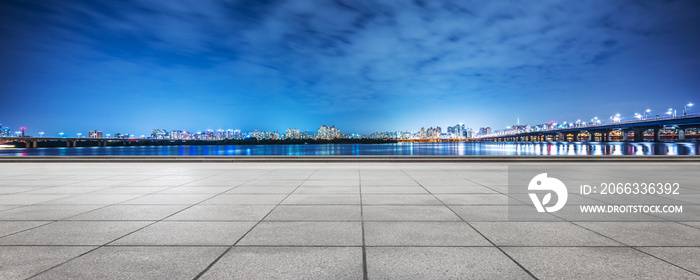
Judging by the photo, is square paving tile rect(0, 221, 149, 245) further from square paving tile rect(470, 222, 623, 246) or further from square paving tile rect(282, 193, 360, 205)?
square paving tile rect(470, 222, 623, 246)

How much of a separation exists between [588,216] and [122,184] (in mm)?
14227

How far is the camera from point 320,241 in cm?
536

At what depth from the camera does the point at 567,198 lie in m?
9.07

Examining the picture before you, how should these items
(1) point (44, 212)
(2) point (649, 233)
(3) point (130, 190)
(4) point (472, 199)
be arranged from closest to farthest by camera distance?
(2) point (649, 233), (1) point (44, 212), (4) point (472, 199), (3) point (130, 190)

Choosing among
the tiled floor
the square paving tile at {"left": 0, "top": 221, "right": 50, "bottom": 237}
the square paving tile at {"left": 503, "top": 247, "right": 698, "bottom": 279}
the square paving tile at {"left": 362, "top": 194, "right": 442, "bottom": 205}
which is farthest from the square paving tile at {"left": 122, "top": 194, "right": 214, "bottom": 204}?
the square paving tile at {"left": 503, "top": 247, "right": 698, "bottom": 279}

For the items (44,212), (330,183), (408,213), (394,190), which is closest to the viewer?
(408,213)

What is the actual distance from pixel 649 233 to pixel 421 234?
12.4 ft

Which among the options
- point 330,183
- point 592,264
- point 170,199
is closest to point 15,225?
point 170,199

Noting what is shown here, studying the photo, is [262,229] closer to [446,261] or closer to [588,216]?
[446,261]

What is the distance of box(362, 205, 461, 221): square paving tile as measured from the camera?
6.88 m

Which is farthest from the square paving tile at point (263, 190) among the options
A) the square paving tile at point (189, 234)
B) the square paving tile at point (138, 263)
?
the square paving tile at point (138, 263)

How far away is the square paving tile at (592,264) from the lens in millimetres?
3994

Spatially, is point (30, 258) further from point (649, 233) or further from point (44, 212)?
point (649, 233)

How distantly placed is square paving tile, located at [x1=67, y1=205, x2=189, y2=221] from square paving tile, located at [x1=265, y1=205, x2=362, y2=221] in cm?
238
